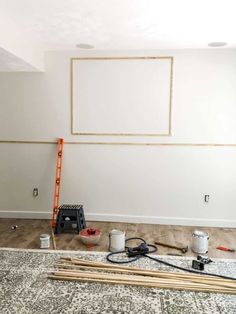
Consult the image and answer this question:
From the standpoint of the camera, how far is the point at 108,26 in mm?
3357

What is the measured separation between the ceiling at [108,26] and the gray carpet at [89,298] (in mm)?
2269

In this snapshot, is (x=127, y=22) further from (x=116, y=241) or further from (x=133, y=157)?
(x=116, y=241)

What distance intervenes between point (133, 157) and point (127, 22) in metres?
1.92

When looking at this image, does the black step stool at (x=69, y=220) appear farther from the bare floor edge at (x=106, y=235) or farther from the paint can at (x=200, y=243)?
the paint can at (x=200, y=243)

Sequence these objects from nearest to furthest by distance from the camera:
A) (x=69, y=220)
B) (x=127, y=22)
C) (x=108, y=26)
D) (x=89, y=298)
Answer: (x=89, y=298) → (x=127, y=22) → (x=108, y=26) → (x=69, y=220)

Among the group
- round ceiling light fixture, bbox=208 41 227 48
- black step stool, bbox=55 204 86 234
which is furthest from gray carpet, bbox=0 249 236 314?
round ceiling light fixture, bbox=208 41 227 48

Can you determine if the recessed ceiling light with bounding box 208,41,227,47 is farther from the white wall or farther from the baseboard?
the baseboard

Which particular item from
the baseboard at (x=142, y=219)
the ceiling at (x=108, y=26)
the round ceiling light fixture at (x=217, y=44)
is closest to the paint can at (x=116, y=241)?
the baseboard at (x=142, y=219)

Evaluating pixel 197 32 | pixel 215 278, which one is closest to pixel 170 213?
pixel 215 278

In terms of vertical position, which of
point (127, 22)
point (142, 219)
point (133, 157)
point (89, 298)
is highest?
point (127, 22)

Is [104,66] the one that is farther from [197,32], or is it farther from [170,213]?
[170,213]

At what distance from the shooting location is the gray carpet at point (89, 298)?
92.1 inches

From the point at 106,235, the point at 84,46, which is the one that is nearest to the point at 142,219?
the point at 106,235

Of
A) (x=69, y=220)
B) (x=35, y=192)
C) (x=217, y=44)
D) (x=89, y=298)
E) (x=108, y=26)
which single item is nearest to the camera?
(x=89, y=298)
